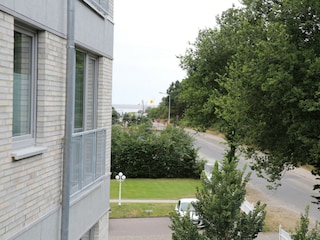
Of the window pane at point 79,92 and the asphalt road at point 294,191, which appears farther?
the asphalt road at point 294,191

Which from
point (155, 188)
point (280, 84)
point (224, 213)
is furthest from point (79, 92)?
point (155, 188)

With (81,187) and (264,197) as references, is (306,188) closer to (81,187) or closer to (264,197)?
(264,197)

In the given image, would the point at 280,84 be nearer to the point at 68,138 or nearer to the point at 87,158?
the point at 87,158

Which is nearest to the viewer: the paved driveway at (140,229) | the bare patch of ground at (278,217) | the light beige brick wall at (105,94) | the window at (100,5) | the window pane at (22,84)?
the window pane at (22,84)

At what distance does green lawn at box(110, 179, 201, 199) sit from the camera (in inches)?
1049

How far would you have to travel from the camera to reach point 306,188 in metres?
28.6

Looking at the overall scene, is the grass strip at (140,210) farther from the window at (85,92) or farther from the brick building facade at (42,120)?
the brick building facade at (42,120)

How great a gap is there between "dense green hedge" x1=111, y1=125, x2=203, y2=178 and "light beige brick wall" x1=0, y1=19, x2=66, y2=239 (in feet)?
96.3

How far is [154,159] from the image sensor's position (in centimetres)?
3456

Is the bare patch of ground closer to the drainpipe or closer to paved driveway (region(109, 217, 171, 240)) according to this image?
paved driveway (region(109, 217, 171, 240))

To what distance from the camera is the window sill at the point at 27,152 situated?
3970mm

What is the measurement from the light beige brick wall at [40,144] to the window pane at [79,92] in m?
1.04

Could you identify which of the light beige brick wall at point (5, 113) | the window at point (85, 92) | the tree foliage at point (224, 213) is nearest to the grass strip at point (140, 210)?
the tree foliage at point (224, 213)

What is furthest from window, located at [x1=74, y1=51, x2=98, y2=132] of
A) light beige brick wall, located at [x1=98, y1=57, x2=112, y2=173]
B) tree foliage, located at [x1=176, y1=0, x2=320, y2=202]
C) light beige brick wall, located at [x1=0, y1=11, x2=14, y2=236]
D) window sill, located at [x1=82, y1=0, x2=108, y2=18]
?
tree foliage, located at [x1=176, y1=0, x2=320, y2=202]
